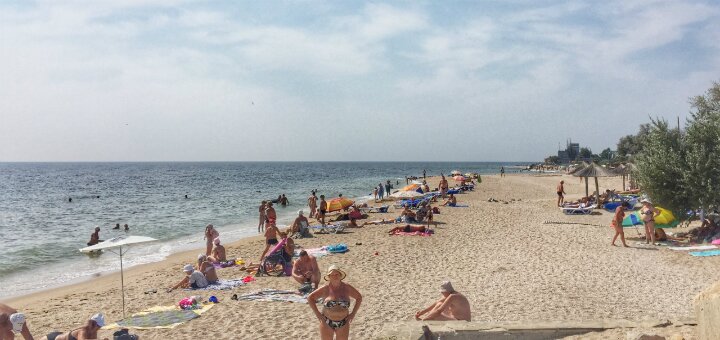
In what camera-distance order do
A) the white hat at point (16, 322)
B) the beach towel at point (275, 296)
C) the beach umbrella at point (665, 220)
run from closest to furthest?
the white hat at point (16, 322) < the beach towel at point (275, 296) < the beach umbrella at point (665, 220)

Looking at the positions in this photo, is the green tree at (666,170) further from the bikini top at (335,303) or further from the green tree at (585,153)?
the green tree at (585,153)

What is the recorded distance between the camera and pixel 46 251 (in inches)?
690

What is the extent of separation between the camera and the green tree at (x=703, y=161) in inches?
471

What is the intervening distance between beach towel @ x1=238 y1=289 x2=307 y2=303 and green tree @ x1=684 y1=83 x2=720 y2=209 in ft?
34.1

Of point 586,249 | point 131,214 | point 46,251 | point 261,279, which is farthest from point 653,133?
point 131,214

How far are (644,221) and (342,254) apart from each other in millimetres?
8193

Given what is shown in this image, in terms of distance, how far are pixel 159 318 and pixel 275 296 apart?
2.06 meters

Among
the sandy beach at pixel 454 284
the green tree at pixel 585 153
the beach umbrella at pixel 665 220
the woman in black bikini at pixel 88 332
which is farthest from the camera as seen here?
the green tree at pixel 585 153

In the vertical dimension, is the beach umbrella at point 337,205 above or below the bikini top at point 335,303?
below

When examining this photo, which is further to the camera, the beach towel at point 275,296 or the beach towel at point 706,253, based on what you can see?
the beach towel at point 706,253

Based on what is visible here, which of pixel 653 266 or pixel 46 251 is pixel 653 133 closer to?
pixel 653 266

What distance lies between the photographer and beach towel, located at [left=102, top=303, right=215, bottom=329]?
776 cm

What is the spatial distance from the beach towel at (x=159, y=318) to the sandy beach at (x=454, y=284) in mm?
169

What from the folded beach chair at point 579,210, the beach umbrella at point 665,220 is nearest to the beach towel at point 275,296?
the beach umbrella at point 665,220
